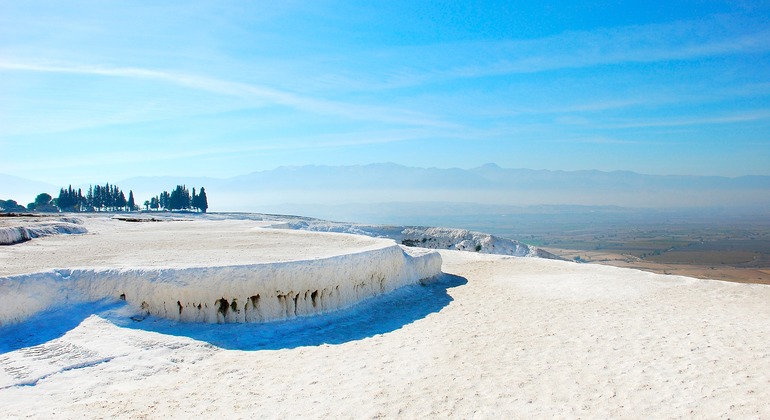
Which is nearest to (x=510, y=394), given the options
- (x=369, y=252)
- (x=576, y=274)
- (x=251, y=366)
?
(x=251, y=366)

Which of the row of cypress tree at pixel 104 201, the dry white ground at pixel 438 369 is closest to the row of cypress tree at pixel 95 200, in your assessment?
the row of cypress tree at pixel 104 201

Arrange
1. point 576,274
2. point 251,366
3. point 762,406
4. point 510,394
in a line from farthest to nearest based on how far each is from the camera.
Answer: point 576,274, point 251,366, point 510,394, point 762,406

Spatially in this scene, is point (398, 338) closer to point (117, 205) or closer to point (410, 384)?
point (410, 384)

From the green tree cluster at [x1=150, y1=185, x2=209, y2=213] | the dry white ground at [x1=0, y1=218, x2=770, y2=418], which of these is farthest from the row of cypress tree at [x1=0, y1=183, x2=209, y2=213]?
the dry white ground at [x1=0, y1=218, x2=770, y2=418]

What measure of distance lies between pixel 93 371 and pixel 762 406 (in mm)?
10120

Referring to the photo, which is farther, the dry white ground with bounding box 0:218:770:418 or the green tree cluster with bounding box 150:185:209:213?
the green tree cluster with bounding box 150:185:209:213

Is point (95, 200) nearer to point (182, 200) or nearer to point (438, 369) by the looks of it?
point (182, 200)

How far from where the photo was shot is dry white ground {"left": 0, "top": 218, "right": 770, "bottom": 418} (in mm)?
7031

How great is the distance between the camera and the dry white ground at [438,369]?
7031mm

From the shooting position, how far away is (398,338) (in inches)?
→ 406

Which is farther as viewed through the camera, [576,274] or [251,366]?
[576,274]

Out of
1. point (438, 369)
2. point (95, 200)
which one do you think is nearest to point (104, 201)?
point (95, 200)

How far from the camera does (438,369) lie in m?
8.55

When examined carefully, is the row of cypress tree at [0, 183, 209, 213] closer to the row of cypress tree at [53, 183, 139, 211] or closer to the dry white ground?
the row of cypress tree at [53, 183, 139, 211]
